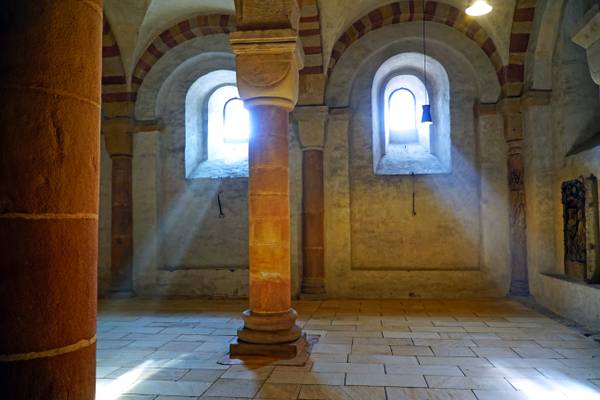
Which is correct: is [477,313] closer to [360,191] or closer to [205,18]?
[360,191]

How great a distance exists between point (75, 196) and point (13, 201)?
0.68 ft

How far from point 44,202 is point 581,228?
7099 mm

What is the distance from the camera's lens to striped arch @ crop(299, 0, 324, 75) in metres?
8.33

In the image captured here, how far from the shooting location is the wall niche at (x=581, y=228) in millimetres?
6469

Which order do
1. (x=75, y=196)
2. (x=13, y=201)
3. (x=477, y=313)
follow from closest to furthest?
(x=13, y=201)
(x=75, y=196)
(x=477, y=313)

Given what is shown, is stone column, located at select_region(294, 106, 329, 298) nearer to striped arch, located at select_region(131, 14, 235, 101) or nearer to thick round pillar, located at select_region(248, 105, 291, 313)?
striped arch, located at select_region(131, 14, 235, 101)

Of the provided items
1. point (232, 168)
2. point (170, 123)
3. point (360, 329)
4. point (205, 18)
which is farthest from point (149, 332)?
point (205, 18)

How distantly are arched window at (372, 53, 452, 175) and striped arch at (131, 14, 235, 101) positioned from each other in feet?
10.6

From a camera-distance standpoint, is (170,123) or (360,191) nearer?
(360,191)

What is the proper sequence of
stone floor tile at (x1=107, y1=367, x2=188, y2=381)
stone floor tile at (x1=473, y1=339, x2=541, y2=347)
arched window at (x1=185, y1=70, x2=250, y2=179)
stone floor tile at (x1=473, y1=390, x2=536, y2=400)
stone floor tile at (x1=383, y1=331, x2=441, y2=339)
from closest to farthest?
stone floor tile at (x1=473, y1=390, x2=536, y2=400) < stone floor tile at (x1=107, y1=367, x2=188, y2=381) < stone floor tile at (x1=473, y1=339, x2=541, y2=347) < stone floor tile at (x1=383, y1=331, x2=441, y2=339) < arched window at (x1=185, y1=70, x2=250, y2=179)

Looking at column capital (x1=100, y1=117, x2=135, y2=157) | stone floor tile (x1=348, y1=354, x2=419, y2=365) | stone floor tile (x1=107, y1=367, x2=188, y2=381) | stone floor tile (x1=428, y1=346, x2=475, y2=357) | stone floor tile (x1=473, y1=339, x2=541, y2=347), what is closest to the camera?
stone floor tile (x1=107, y1=367, x2=188, y2=381)

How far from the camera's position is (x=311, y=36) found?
8633 millimetres

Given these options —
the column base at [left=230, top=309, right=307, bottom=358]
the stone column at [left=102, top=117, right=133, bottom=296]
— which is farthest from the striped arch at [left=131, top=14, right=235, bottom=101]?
the column base at [left=230, top=309, right=307, bottom=358]

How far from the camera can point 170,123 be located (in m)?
9.95
